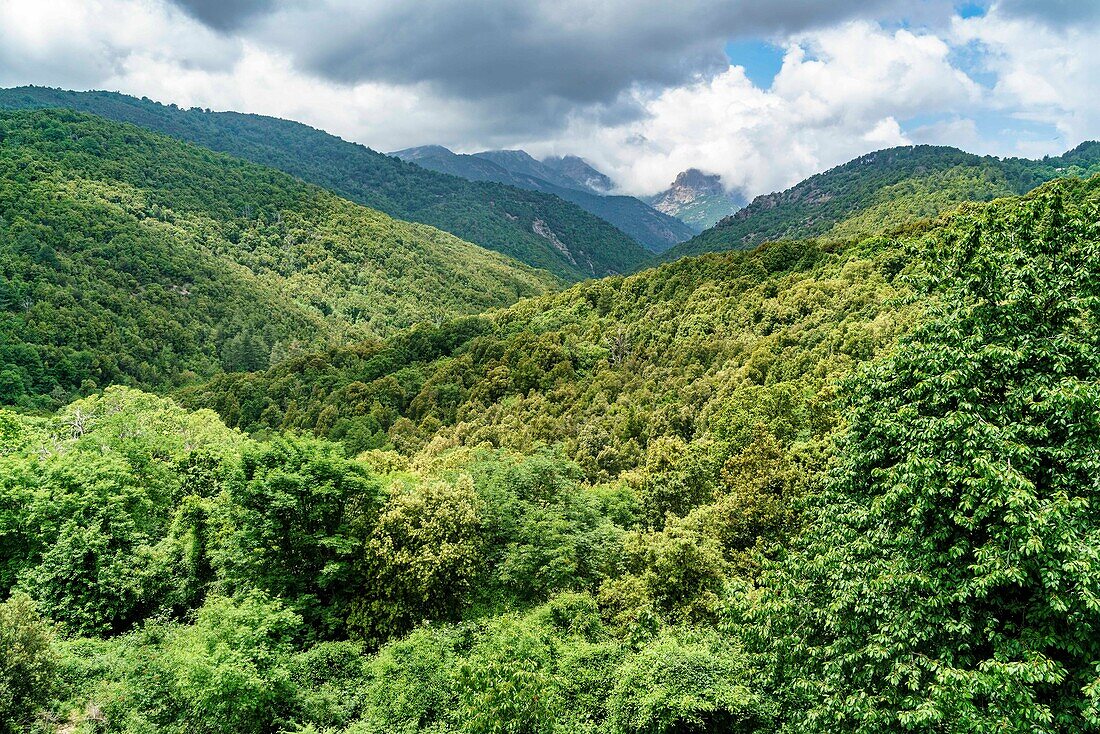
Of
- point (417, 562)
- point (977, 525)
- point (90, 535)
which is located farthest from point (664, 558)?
point (90, 535)

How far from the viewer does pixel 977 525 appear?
12.0 m

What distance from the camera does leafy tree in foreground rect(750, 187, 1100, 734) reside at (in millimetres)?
10742

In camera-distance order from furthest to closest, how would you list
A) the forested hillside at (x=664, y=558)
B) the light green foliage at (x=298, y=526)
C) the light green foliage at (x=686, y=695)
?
the light green foliage at (x=298, y=526) < the light green foliage at (x=686, y=695) < the forested hillside at (x=664, y=558)

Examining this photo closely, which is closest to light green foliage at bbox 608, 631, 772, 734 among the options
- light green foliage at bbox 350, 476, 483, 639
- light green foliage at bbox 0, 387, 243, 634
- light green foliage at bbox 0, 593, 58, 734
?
light green foliage at bbox 350, 476, 483, 639

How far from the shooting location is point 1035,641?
11.1m

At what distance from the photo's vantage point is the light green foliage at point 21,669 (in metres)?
16.7

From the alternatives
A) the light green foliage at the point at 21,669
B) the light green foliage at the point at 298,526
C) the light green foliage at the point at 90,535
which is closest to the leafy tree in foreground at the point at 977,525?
the light green foliage at the point at 298,526

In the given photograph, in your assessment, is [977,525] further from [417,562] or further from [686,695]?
[417,562]

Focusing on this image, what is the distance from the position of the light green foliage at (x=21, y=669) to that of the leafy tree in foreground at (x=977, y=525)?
22660 mm

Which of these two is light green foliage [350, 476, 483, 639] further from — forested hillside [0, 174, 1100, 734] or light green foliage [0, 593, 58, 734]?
light green foliage [0, 593, 58, 734]

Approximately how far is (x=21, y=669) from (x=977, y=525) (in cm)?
2689

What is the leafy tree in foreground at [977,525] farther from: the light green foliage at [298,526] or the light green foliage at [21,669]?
the light green foliage at [21,669]

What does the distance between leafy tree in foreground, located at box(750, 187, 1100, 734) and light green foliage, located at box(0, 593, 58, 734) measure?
22.7 m

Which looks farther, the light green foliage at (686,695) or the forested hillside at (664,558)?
the light green foliage at (686,695)
